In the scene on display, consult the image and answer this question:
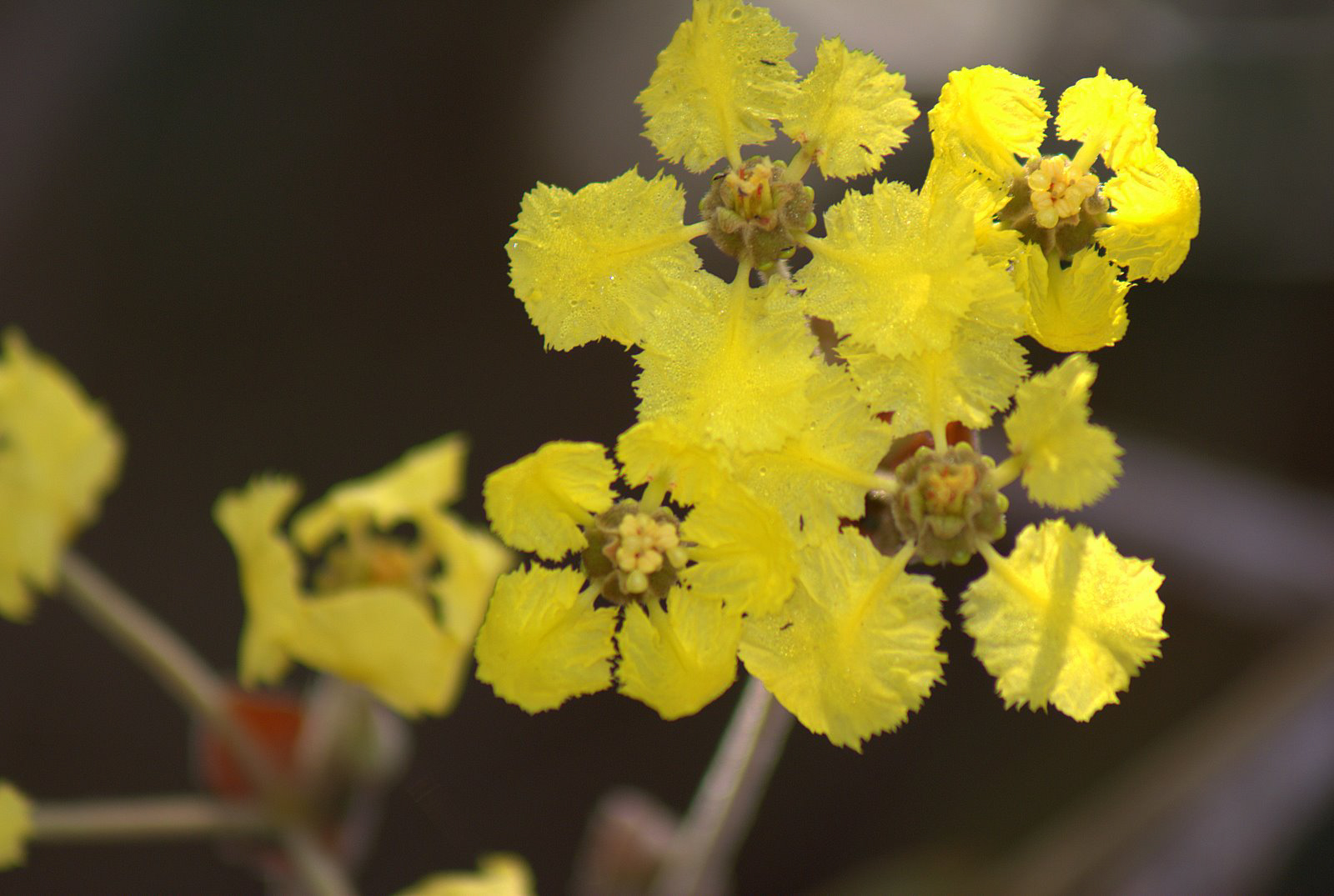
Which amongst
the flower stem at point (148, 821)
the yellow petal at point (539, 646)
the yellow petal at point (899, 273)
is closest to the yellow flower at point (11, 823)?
the flower stem at point (148, 821)

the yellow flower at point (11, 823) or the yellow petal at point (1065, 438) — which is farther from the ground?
the yellow petal at point (1065, 438)

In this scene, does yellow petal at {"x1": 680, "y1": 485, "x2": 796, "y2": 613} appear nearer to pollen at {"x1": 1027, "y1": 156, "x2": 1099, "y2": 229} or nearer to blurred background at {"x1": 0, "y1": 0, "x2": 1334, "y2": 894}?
pollen at {"x1": 1027, "y1": 156, "x2": 1099, "y2": 229}

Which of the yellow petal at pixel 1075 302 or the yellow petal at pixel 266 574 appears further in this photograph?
the yellow petal at pixel 266 574

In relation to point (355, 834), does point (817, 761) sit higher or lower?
lower

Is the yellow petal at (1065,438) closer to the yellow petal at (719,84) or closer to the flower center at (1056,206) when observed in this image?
the flower center at (1056,206)

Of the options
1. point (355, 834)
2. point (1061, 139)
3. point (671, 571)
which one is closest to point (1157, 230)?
point (1061, 139)

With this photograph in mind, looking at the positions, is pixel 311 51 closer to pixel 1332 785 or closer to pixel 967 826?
pixel 967 826

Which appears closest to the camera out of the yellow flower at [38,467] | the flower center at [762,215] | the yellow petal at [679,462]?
the yellow petal at [679,462]

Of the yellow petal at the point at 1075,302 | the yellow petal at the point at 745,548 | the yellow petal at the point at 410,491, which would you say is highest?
the yellow petal at the point at 1075,302
